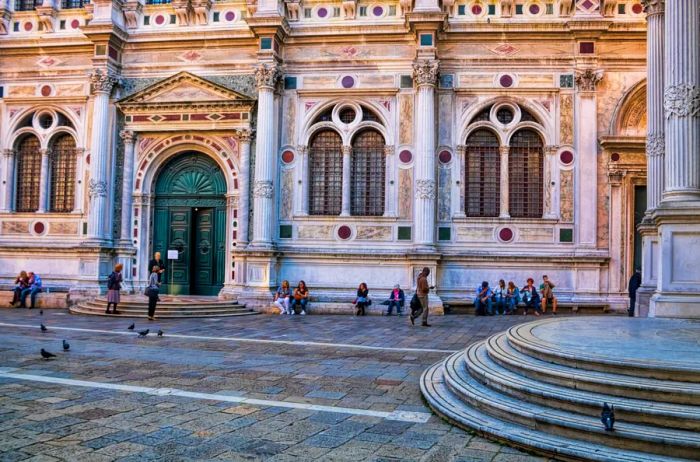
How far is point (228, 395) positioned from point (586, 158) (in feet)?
49.2

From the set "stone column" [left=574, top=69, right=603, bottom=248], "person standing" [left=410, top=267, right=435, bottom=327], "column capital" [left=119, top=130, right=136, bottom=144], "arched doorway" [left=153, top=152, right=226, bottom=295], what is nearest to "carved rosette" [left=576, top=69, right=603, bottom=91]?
"stone column" [left=574, top=69, right=603, bottom=248]

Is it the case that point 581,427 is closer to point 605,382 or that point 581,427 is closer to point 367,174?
point 605,382

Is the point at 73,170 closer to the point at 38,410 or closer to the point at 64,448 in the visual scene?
the point at 38,410

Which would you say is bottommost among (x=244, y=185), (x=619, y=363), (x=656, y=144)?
(x=619, y=363)

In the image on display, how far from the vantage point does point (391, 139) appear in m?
19.4

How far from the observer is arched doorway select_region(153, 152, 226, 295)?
20.3 meters

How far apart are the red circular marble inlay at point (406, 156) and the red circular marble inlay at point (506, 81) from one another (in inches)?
148

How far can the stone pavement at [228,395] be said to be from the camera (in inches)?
214

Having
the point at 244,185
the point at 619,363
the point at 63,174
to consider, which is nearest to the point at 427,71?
the point at 244,185

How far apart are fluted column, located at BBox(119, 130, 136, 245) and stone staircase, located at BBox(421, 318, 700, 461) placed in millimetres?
15876

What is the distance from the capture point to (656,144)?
44.1ft

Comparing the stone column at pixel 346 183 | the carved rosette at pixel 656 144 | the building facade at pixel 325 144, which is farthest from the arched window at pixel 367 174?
the carved rosette at pixel 656 144

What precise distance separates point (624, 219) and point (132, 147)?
54.4 feet

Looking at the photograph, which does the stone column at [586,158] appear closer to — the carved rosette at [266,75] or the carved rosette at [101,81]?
the carved rosette at [266,75]
